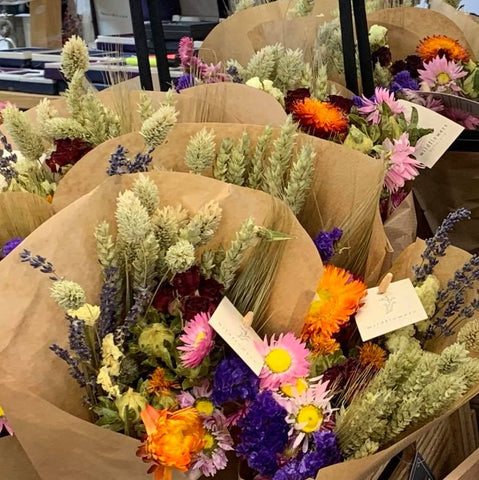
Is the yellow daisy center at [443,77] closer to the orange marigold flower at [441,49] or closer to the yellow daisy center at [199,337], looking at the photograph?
the orange marigold flower at [441,49]

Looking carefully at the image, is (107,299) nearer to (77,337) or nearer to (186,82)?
(77,337)

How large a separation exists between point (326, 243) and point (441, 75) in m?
0.88

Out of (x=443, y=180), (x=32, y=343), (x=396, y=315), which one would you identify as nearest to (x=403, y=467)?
(x=396, y=315)

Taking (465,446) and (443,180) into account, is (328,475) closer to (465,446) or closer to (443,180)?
(465,446)

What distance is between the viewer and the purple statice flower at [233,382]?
82 cm

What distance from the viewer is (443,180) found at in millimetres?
1645

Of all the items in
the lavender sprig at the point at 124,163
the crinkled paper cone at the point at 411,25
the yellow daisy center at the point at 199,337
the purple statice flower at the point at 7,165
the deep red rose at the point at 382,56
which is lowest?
the yellow daisy center at the point at 199,337

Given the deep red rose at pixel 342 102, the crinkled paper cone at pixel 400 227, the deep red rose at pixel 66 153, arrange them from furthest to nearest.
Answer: the deep red rose at pixel 342 102 → the crinkled paper cone at pixel 400 227 → the deep red rose at pixel 66 153

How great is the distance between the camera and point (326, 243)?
98 centimetres

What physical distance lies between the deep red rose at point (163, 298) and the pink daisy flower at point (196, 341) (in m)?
0.04

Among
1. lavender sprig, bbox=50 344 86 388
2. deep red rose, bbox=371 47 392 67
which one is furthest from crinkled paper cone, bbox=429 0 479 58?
lavender sprig, bbox=50 344 86 388

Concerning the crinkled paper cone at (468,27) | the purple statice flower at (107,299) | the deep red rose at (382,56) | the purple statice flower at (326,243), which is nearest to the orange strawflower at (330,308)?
the purple statice flower at (326,243)

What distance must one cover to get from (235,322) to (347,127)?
0.54 metres

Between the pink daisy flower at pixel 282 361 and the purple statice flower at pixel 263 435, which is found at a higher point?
the pink daisy flower at pixel 282 361
